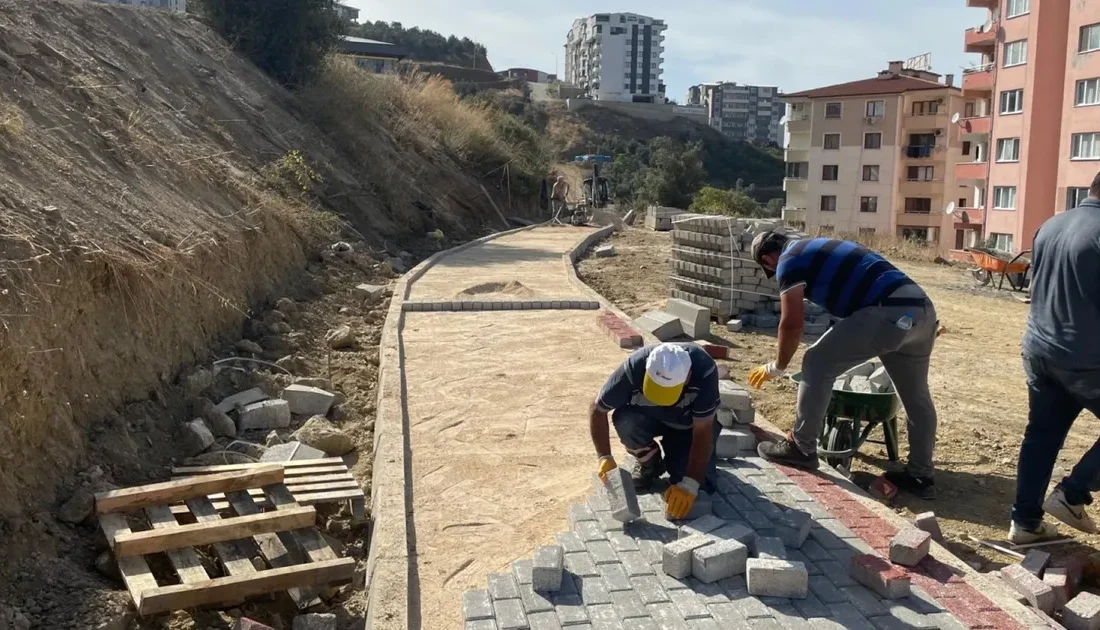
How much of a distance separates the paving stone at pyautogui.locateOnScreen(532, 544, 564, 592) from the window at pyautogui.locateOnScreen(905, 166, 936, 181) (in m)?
47.3

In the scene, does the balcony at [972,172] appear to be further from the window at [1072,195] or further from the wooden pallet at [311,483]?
the wooden pallet at [311,483]

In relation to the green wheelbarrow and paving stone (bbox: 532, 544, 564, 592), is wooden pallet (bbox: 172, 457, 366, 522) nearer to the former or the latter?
paving stone (bbox: 532, 544, 564, 592)

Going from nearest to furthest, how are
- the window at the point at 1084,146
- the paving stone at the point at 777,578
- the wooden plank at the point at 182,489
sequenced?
the paving stone at the point at 777,578, the wooden plank at the point at 182,489, the window at the point at 1084,146

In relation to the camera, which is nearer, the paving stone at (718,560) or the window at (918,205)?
the paving stone at (718,560)

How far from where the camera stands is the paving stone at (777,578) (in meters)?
3.39

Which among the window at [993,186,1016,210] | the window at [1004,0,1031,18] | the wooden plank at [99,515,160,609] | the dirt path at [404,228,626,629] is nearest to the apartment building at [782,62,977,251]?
the window at [993,186,1016,210]

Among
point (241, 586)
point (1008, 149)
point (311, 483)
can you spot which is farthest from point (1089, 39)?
point (241, 586)

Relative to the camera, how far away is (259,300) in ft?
29.6

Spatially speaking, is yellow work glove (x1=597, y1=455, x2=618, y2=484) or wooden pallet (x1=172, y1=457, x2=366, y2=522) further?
wooden pallet (x1=172, y1=457, x2=366, y2=522)

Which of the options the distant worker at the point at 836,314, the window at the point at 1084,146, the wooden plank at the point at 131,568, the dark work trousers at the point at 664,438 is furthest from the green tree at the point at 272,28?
the window at the point at 1084,146

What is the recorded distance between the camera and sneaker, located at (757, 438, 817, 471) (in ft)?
16.4

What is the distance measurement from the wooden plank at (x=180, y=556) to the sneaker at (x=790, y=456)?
3076mm

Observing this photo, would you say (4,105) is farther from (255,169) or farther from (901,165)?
(901,165)

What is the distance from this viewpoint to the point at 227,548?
432 centimetres
